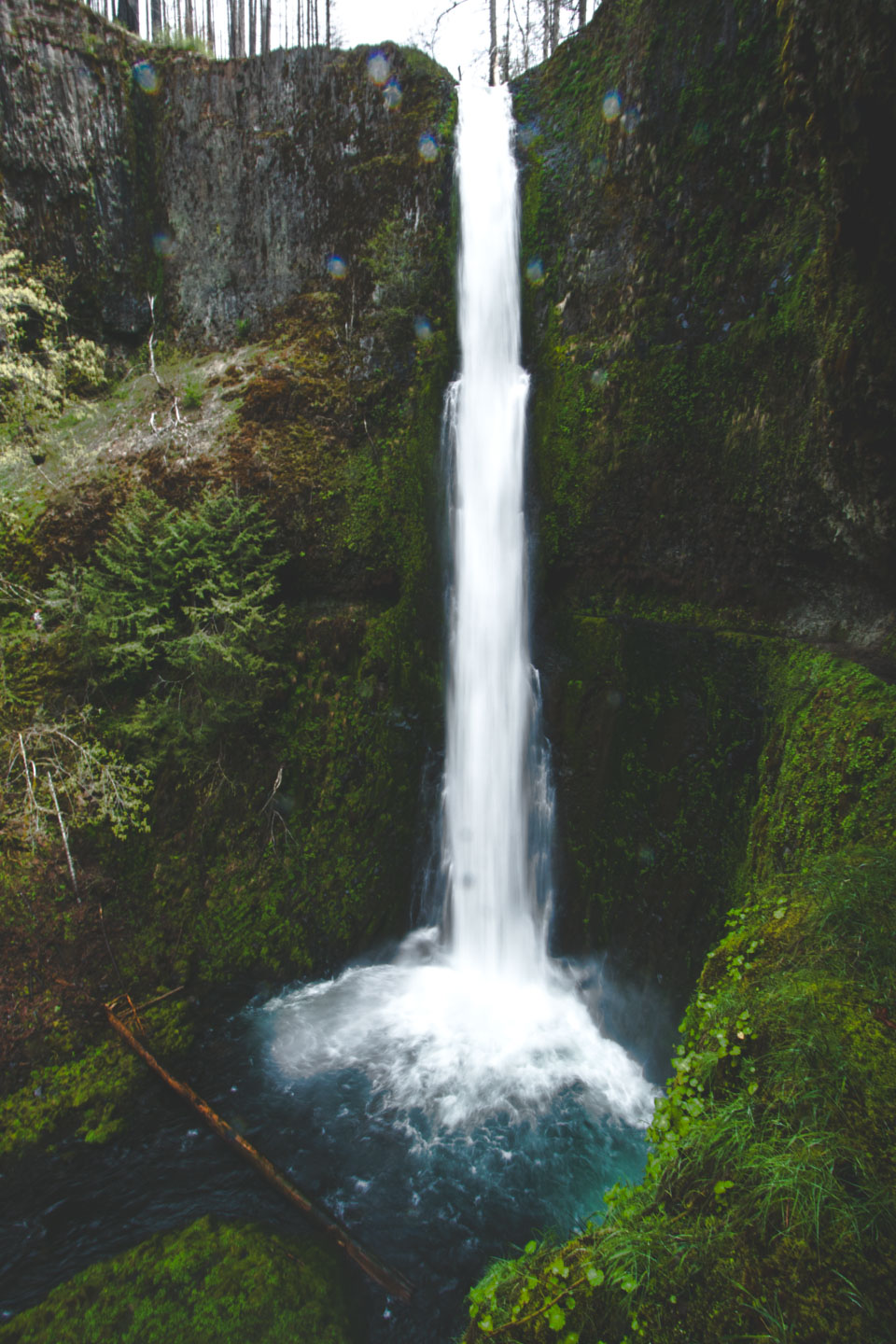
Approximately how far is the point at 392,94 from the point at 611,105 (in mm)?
4009

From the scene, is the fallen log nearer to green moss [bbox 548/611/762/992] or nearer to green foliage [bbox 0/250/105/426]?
green moss [bbox 548/611/762/992]

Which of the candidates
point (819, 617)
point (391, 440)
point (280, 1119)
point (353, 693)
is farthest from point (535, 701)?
point (280, 1119)

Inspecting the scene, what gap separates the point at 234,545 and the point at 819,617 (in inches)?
260

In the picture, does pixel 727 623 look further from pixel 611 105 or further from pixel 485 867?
pixel 611 105

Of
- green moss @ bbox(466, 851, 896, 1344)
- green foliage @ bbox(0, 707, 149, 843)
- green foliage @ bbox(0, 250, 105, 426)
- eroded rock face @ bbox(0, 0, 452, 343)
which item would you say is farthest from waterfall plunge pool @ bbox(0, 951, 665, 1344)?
eroded rock face @ bbox(0, 0, 452, 343)

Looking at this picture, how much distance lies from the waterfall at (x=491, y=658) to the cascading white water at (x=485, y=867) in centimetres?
2

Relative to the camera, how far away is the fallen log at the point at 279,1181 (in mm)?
4094

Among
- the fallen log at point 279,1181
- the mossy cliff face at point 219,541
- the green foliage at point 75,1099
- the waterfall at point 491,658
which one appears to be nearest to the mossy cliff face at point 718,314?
the waterfall at point 491,658

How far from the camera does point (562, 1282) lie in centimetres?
219

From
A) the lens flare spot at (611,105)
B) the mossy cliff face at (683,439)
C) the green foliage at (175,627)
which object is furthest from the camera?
the lens flare spot at (611,105)

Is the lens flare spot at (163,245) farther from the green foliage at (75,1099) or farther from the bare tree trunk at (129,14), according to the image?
the green foliage at (75,1099)

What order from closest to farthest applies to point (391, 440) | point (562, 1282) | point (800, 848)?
point (562, 1282) → point (800, 848) → point (391, 440)

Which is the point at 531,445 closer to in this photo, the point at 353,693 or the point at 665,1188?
the point at 353,693

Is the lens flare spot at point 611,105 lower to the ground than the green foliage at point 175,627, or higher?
higher
